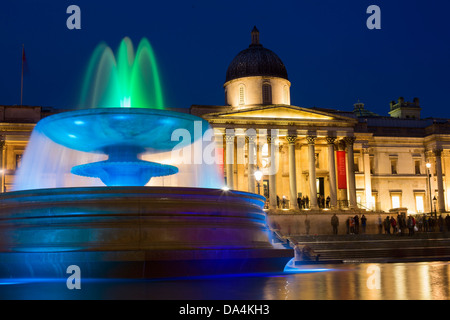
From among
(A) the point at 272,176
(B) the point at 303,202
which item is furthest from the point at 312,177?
(A) the point at 272,176

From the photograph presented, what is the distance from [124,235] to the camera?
919 cm

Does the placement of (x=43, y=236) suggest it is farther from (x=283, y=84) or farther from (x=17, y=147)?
(x=283, y=84)

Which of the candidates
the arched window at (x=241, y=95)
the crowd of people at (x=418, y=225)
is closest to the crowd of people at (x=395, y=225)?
the crowd of people at (x=418, y=225)

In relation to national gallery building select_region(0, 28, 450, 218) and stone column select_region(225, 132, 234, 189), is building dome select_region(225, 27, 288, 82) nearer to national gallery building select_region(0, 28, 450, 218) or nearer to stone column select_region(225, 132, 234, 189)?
national gallery building select_region(0, 28, 450, 218)

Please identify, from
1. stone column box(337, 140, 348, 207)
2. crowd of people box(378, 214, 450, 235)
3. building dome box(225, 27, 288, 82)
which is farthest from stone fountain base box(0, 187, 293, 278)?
building dome box(225, 27, 288, 82)

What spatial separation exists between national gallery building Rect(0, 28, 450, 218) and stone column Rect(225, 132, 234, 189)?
7 centimetres

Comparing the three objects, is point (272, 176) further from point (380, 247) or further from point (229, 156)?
point (380, 247)

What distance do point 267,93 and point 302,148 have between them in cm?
508

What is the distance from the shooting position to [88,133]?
487 inches

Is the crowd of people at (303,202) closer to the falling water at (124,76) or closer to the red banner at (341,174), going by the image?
the red banner at (341,174)

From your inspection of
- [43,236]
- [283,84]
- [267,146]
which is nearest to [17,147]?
[267,146]

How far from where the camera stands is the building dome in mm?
44375

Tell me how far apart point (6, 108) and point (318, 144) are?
75.1 feet
